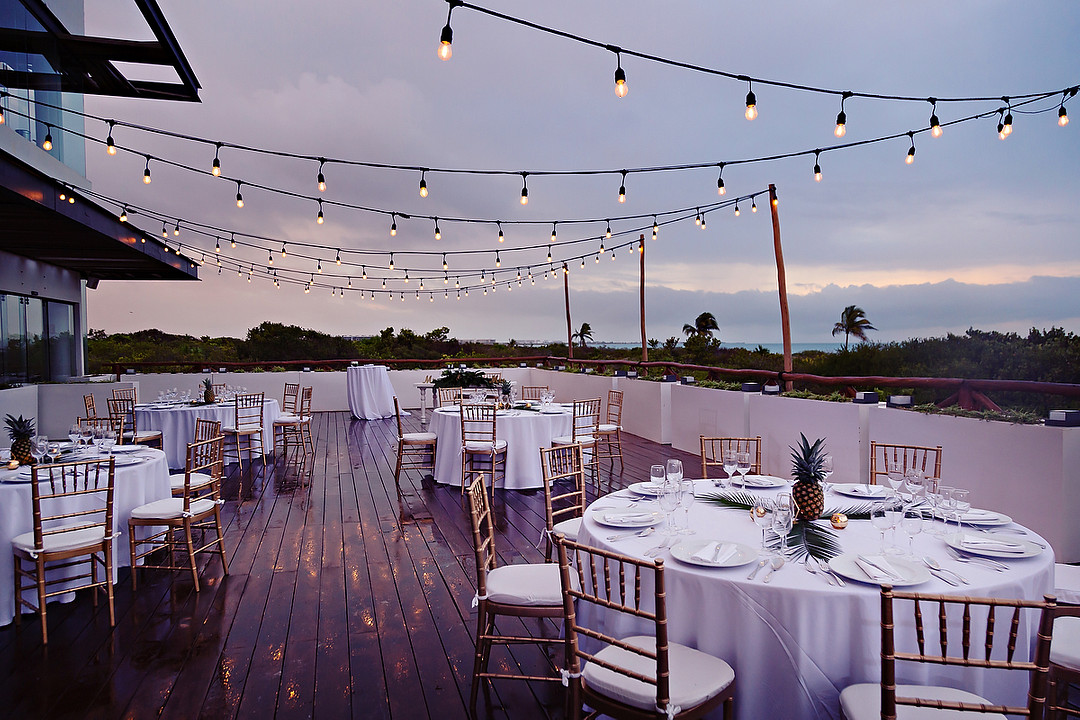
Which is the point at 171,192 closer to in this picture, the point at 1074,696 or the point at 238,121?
the point at 238,121

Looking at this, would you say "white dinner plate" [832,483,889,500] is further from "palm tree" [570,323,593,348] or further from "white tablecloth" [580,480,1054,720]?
"palm tree" [570,323,593,348]

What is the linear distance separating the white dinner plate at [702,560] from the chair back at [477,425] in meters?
3.86

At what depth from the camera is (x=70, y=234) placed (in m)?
7.80

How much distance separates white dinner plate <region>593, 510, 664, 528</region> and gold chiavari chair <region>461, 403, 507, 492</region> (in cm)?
329

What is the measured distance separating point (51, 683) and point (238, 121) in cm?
881

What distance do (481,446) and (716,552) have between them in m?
4.15

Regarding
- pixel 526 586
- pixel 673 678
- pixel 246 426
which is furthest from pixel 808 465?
pixel 246 426

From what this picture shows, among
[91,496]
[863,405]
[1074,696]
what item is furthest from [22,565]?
[863,405]

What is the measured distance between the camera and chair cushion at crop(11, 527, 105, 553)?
10.1 ft

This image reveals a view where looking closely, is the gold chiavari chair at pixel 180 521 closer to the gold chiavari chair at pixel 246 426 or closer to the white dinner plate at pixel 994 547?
the gold chiavari chair at pixel 246 426

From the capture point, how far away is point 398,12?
6930 millimetres

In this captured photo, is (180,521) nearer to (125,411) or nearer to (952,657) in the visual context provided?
(952,657)

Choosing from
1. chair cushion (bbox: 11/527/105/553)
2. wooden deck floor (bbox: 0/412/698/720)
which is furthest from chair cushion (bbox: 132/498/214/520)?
wooden deck floor (bbox: 0/412/698/720)

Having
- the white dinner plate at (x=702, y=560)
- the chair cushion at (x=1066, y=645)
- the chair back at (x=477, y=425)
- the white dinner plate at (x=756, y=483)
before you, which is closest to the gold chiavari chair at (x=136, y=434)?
the chair back at (x=477, y=425)
